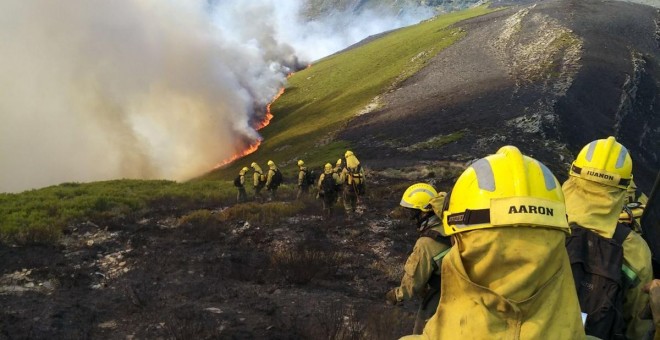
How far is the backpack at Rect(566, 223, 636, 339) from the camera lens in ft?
12.2

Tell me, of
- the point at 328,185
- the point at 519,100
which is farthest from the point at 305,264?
the point at 519,100

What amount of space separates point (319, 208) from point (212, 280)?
28.3ft

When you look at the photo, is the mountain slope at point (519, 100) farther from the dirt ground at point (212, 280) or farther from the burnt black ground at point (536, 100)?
the dirt ground at point (212, 280)

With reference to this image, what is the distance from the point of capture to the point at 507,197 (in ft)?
7.14

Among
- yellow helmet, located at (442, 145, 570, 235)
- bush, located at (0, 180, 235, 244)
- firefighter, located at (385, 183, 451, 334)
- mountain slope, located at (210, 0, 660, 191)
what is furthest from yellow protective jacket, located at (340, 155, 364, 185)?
yellow helmet, located at (442, 145, 570, 235)

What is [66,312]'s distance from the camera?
1037 cm

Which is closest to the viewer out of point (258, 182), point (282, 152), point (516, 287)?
point (516, 287)

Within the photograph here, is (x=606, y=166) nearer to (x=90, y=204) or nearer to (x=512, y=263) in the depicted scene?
(x=512, y=263)

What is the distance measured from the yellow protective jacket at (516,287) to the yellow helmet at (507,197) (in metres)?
0.05

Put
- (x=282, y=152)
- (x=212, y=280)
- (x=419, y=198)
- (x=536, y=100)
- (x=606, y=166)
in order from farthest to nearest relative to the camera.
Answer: (x=282, y=152)
(x=536, y=100)
(x=212, y=280)
(x=419, y=198)
(x=606, y=166)

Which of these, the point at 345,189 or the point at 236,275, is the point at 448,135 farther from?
the point at 236,275

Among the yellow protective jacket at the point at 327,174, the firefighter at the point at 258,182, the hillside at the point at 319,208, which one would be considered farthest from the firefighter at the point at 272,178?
the yellow protective jacket at the point at 327,174

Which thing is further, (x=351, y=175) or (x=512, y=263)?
(x=351, y=175)

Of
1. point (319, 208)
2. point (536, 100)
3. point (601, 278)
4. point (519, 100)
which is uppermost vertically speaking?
point (519, 100)
